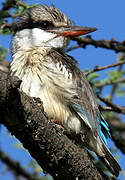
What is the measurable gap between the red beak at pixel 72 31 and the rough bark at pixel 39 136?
1370 mm

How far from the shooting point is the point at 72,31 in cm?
457

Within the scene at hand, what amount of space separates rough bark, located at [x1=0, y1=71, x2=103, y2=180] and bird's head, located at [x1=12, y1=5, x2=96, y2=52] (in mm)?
1382

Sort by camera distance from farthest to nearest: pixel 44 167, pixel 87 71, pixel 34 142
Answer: pixel 87 71, pixel 44 167, pixel 34 142

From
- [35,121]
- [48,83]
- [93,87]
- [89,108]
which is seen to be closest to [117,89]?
[93,87]

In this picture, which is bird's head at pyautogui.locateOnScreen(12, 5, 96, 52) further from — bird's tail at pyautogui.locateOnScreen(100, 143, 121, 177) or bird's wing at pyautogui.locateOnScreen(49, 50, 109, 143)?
bird's tail at pyautogui.locateOnScreen(100, 143, 121, 177)

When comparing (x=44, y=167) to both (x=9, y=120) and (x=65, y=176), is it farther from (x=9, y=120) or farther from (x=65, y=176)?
(x=9, y=120)

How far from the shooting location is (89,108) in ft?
13.3

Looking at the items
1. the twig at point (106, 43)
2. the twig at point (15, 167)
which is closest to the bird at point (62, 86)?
the twig at point (106, 43)

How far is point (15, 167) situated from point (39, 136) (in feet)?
4.52

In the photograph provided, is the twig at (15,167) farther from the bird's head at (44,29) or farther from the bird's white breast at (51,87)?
the bird's head at (44,29)

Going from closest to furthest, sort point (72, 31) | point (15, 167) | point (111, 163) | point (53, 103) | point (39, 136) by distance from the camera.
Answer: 1. point (39, 136)
2. point (53, 103)
3. point (111, 163)
4. point (15, 167)
5. point (72, 31)

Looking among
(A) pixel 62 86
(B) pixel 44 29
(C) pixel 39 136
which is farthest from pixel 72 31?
(C) pixel 39 136

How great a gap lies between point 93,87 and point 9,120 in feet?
6.65

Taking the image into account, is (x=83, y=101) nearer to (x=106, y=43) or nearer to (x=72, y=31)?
(x=106, y=43)
